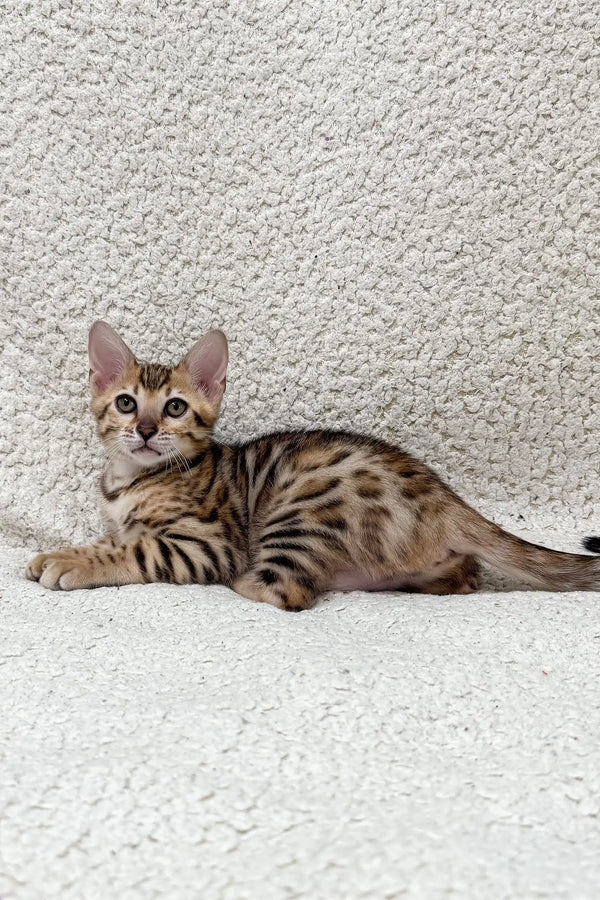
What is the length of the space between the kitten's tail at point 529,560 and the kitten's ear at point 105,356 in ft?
2.45

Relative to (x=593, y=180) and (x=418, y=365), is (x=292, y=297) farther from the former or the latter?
(x=593, y=180)

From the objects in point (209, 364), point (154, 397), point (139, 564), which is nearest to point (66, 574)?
point (139, 564)

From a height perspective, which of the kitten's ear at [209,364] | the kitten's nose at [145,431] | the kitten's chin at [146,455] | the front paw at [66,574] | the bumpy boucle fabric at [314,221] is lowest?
the front paw at [66,574]

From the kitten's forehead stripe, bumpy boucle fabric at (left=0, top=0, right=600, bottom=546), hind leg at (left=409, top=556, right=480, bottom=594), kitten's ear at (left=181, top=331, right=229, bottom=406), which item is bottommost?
hind leg at (left=409, top=556, right=480, bottom=594)

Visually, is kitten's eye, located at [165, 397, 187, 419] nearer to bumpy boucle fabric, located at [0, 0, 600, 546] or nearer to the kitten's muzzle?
the kitten's muzzle

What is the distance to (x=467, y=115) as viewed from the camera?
1626mm

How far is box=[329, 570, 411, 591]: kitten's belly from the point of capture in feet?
4.85

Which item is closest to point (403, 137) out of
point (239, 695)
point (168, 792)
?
point (239, 695)

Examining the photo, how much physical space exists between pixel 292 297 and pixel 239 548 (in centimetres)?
55

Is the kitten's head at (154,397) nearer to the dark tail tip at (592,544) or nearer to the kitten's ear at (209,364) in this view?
the kitten's ear at (209,364)

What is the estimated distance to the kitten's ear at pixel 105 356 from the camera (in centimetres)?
159

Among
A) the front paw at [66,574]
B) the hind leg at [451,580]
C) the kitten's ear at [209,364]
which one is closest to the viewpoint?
the front paw at [66,574]

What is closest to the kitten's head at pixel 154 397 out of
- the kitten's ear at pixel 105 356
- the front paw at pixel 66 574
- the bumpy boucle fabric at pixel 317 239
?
the kitten's ear at pixel 105 356

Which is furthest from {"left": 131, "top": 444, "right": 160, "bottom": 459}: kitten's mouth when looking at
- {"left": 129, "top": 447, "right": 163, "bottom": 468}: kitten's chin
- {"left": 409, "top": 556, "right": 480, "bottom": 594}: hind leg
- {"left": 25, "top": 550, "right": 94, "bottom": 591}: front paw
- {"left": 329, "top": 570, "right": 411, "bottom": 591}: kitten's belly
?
{"left": 409, "top": 556, "right": 480, "bottom": 594}: hind leg
